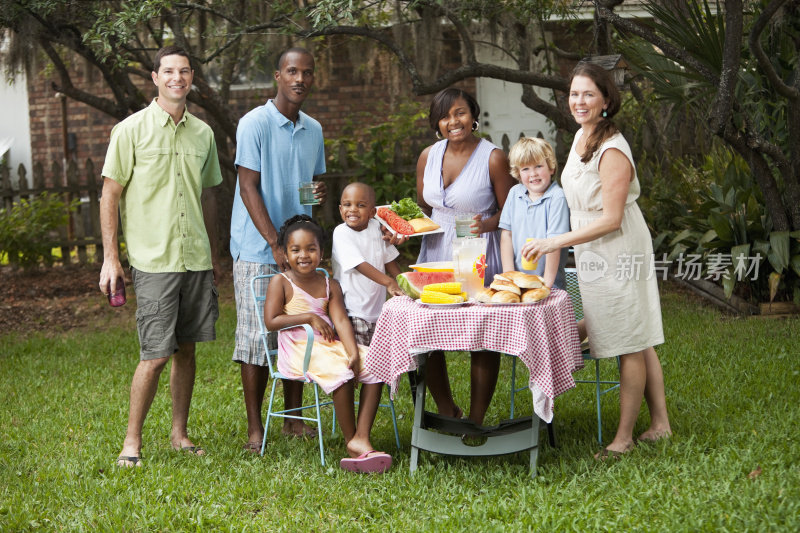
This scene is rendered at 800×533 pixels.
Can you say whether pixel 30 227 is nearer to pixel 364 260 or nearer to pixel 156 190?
pixel 156 190

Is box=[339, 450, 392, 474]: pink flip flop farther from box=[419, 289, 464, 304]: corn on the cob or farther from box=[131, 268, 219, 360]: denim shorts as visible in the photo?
box=[131, 268, 219, 360]: denim shorts

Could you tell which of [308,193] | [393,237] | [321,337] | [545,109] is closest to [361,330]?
[321,337]

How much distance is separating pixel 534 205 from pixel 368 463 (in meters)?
1.53

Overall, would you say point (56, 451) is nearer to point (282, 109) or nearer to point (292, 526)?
point (292, 526)

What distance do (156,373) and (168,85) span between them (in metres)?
1.48

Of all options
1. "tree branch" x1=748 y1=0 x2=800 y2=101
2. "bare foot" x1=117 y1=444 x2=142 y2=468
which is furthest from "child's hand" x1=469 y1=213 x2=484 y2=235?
"tree branch" x1=748 y1=0 x2=800 y2=101

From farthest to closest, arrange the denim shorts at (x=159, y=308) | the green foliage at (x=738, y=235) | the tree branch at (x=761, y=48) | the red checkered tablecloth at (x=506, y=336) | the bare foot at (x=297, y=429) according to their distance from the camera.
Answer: the green foliage at (x=738, y=235) < the tree branch at (x=761, y=48) < the bare foot at (x=297, y=429) < the denim shorts at (x=159, y=308) < the red checkered tablecloth at (x=506, y=336)

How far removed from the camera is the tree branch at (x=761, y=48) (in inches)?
244

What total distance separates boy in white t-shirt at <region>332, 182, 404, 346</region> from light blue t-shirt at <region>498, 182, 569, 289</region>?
65 centimetres

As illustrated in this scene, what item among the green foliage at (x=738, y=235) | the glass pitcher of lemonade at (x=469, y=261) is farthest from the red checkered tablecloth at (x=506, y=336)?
the green foliage at (x=738, y=235)

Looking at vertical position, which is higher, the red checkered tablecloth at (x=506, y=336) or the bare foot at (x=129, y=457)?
the red checkered tablecloth at (x=506, y=336)

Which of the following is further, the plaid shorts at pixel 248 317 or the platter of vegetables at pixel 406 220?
the plaid shorts at pixel 248 317

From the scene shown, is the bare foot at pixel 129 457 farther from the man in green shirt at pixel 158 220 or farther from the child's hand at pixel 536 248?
the child's hand at pixel 536 248

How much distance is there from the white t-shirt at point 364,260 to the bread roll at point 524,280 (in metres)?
0.78
